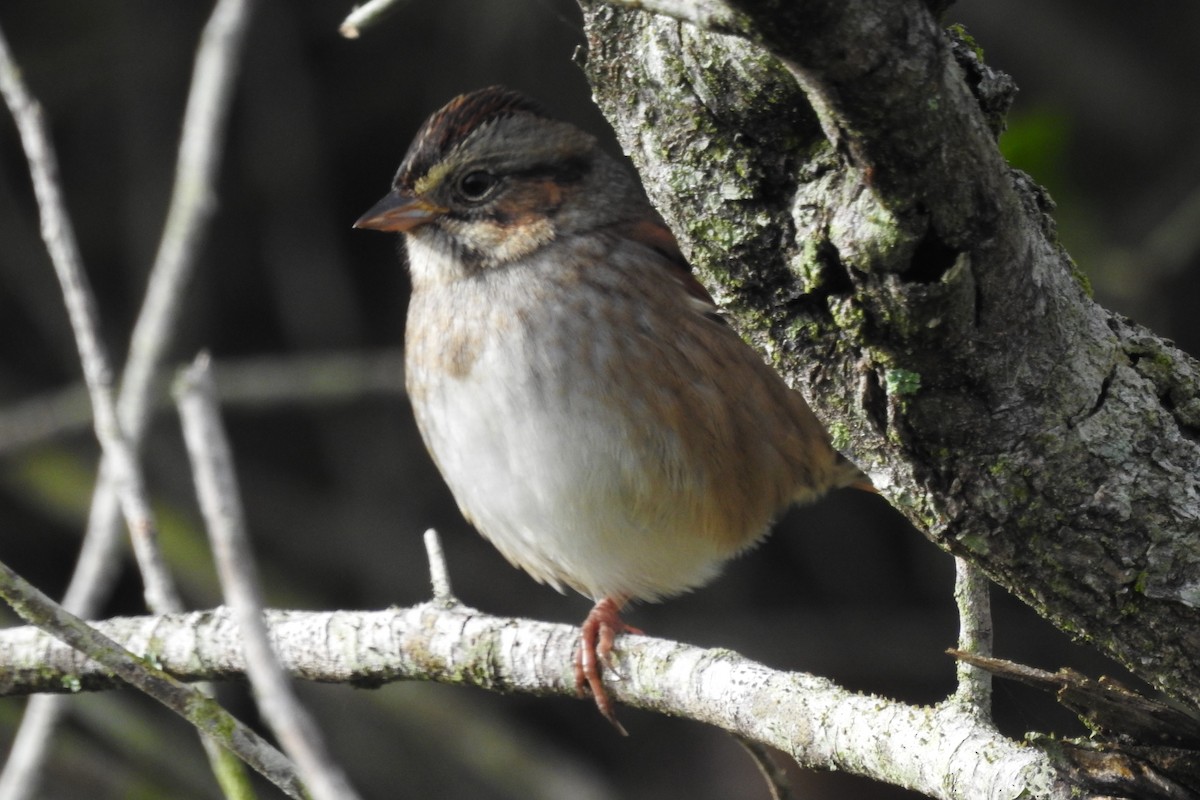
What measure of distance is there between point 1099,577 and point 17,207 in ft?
13.9

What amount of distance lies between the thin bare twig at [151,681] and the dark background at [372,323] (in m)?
2.65

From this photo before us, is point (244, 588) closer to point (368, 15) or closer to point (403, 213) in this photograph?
point (368, 15)

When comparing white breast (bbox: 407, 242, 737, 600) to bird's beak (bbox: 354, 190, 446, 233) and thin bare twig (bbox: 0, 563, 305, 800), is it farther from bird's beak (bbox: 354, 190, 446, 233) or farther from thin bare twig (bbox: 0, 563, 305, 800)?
thin bare twig (bbox: 0, 563, 305, 800)


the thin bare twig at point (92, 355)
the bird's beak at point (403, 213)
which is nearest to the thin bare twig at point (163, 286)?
the thin bare twig at point (92, 355)

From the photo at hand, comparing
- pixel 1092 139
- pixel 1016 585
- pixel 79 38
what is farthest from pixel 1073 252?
pixel 79 38

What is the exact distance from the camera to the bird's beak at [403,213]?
324 cm

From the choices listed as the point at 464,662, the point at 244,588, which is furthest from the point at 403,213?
the point at 244,588

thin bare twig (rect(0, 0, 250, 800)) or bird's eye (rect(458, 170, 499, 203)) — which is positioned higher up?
bird's eye (rect(458, 170, 499, 203))

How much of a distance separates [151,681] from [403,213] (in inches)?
59.6

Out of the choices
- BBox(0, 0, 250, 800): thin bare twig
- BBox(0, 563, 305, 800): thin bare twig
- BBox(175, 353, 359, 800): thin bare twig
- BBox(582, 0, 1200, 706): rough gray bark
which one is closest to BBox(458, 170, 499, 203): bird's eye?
BBox(0, 0, 250, 800): thin bare twig

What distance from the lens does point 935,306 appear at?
1392 mm

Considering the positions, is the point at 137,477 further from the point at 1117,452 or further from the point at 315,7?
the point at 315,7

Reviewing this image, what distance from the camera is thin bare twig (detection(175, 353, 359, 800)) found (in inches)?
48.8

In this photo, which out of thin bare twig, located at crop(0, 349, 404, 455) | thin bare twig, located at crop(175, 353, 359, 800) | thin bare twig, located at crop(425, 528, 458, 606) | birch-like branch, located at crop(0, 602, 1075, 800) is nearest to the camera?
thin bare twig, located at crop(175, 353, 359, 800)
